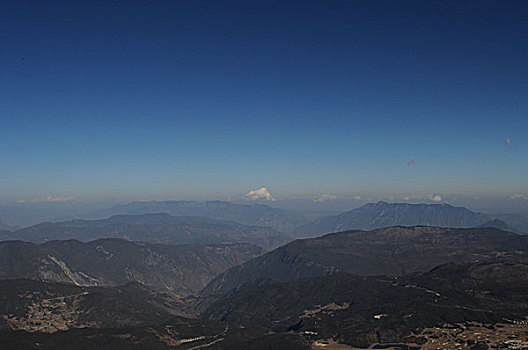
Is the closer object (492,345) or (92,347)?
(492,345)

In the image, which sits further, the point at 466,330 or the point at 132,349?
the point at 132,349

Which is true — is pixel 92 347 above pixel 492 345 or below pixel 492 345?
below

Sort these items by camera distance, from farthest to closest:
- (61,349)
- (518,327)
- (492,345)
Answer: (61,349) → (518,327) → (492,345)

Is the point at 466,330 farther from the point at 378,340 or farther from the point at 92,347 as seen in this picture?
the point at 92,347

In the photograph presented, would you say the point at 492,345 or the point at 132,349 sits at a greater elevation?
the point at 492,345

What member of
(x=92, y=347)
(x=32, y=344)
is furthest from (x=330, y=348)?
(x=32, y=344)

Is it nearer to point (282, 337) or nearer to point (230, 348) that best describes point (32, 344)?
point (230, 348)

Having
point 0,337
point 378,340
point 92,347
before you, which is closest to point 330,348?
point 378,340

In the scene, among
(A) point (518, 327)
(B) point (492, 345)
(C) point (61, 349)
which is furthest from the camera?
(C) point (61, 349)
